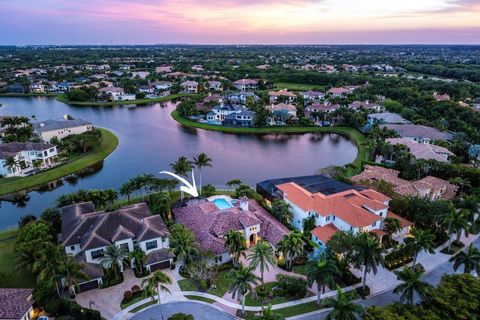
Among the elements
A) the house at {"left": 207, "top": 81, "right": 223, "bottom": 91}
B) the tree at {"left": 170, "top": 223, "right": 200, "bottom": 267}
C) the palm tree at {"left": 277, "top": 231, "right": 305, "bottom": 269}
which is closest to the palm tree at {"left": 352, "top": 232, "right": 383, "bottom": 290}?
the palm tree at {"left": 277, "top": 231, "right": 305, "bottom": 269}

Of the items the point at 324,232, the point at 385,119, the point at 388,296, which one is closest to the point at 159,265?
the point at 324,232

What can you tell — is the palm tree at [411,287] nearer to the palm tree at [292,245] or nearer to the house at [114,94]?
the palm tree at [292,245]

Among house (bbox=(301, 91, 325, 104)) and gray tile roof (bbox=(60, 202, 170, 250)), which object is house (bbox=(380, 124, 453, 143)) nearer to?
house (bbox=(301, 91, 325, 104))

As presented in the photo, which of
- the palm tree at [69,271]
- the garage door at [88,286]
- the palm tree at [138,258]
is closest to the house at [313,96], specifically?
the palm tree at [138,258]

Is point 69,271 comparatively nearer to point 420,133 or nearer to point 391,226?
point 391,226

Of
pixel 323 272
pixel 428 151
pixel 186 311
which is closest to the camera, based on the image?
pixel 323 272
